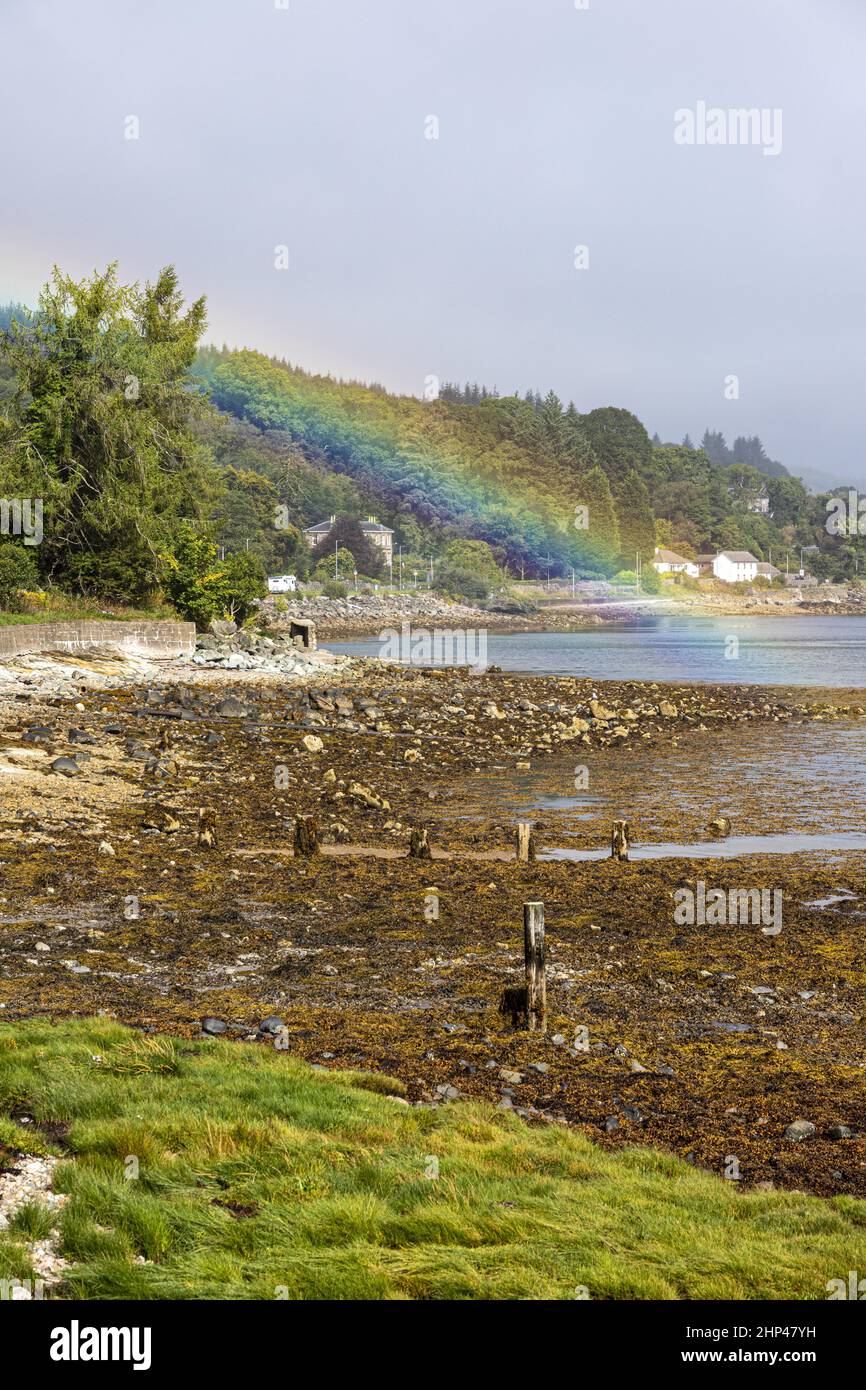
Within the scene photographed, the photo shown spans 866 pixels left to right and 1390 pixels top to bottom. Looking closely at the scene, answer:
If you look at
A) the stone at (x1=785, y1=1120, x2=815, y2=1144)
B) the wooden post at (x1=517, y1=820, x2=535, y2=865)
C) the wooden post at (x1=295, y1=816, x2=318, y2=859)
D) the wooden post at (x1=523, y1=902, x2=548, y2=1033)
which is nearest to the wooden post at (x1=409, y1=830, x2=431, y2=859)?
the wooden post at (x1=517, y1=820, x2=535, y2=865)

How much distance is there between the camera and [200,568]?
57.8 metres

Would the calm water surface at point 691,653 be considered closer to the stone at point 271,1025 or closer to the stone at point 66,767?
the stone at point 66,767

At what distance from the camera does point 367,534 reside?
602 feet

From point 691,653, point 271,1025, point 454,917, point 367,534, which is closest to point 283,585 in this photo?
point 367,534

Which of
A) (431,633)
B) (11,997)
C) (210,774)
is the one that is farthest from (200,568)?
(431,633)

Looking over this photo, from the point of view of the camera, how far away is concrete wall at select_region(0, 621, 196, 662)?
1693 inches

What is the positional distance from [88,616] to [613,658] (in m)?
44.8

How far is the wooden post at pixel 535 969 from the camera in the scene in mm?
11250

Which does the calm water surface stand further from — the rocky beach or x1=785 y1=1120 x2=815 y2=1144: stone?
x1=785 y1=1120 x2=815 y2=1144: stone

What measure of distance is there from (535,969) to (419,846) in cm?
813

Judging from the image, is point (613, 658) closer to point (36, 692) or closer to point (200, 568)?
point (200, 568)
